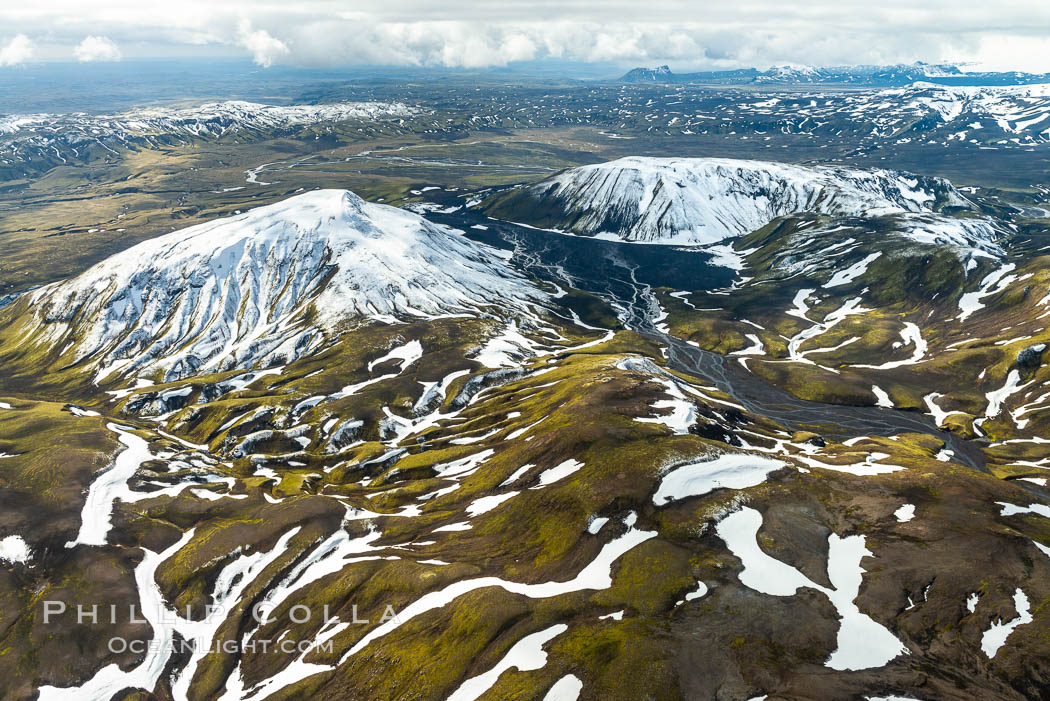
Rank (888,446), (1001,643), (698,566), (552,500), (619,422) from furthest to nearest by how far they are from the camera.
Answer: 1. (888,446)
2. (619,422)
3. (552,500)
4. (698,566)
5. (1001,643)

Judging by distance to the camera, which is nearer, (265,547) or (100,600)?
(100,600)

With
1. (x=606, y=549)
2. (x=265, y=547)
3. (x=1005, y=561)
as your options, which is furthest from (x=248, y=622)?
(x=1005, y=561)

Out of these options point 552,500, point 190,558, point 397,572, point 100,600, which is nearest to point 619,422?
point 552,500

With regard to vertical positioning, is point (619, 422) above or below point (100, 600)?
above

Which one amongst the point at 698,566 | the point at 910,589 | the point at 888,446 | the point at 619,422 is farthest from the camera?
the point at 888,446

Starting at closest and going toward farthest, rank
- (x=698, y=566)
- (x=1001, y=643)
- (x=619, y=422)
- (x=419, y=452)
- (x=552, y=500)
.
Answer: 1. (x=1001, y=643)
2. (x=698, y=566)
3. (x=552, y=500)
4. (x=619, y=422)
5. (x=419, y=452)

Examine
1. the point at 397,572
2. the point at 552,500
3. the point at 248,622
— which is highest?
the point at 552,500

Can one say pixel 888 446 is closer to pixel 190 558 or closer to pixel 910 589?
pixel 910 589

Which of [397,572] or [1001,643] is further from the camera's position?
[397,572]

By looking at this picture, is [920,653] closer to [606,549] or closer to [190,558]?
[606,549]
